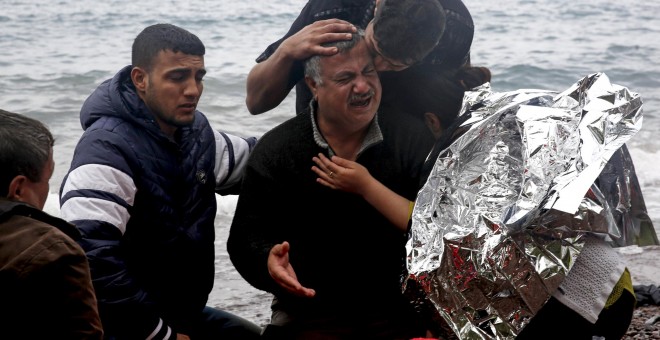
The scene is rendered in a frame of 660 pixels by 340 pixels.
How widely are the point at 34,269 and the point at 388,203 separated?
4.15ft

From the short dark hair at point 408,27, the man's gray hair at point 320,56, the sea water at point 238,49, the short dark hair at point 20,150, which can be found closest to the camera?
the short dark hair at point 20,150

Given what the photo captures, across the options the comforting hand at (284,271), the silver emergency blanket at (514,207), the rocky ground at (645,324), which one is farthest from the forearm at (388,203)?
the rocky ground at (645,324)

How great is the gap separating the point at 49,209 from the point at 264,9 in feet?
34.0

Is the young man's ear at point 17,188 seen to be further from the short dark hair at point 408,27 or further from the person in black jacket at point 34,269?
the short dark hair at point 408,27

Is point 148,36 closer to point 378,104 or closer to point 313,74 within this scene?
point 313,74

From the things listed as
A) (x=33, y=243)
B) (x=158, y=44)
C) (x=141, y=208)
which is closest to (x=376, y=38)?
(x=158, y=44)

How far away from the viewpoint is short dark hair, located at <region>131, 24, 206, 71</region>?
3373 mm

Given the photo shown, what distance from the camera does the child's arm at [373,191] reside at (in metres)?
3.07

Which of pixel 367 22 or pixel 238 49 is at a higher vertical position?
pixel 367 22

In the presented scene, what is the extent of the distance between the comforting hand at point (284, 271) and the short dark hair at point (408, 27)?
74 centimetres

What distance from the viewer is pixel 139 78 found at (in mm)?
3375

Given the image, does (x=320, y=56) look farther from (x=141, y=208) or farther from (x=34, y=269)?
(x=34, y=269)

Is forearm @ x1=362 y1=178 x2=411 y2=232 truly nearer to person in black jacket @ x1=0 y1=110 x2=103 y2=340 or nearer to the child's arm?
the child's arm

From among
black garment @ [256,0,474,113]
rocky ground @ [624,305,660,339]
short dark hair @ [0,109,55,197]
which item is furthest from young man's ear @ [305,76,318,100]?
rocky ground @ [624,305,660,339]
